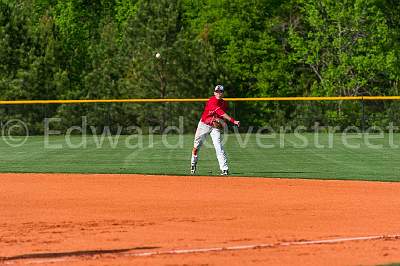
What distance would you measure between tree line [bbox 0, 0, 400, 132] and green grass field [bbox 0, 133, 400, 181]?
8292 millimetres

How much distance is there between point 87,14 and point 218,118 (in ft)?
185

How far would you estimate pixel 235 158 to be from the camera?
90.8 ft

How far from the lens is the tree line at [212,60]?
46969 millimetres

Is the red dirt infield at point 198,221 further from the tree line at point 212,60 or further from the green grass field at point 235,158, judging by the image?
the tree line at point 212,60

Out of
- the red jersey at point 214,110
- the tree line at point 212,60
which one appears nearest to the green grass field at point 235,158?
the red jersey at point 214,110

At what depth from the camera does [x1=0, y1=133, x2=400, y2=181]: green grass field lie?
22578 millimetres

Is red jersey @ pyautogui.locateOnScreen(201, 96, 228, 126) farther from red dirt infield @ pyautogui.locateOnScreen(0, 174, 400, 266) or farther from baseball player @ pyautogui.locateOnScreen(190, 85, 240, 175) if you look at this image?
red dirt infield @ pyautogui.locateOnScreen(0, 174, 400, 266)

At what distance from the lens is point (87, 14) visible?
7594 cm

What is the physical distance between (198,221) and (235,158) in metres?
14.4

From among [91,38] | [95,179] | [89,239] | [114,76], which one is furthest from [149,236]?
[91,38]

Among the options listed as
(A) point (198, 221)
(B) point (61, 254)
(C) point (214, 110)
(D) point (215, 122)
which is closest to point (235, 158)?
(D) point (215, 122)

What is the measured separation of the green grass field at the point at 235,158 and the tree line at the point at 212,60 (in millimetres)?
8292

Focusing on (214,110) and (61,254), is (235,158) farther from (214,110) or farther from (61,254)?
(61,254)

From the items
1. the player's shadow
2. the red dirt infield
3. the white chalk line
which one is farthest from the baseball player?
the player's shadow
